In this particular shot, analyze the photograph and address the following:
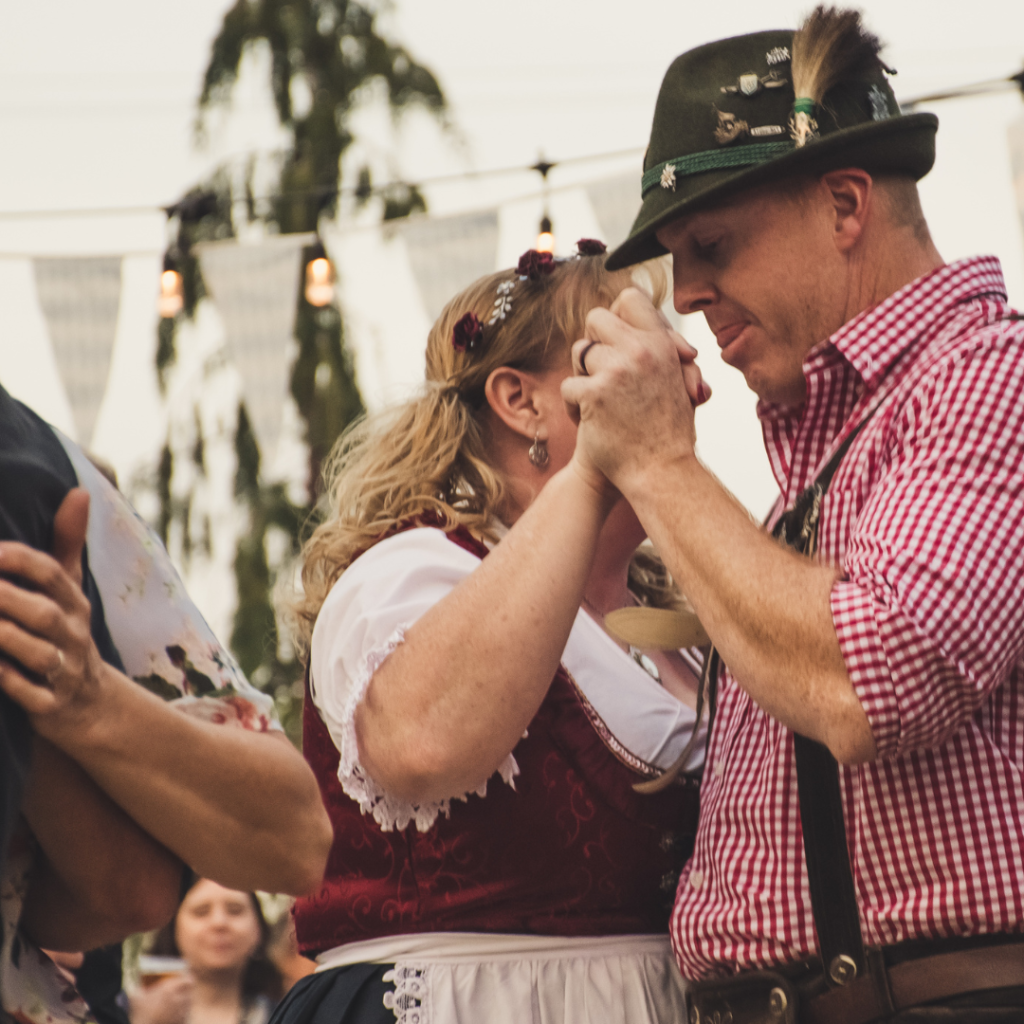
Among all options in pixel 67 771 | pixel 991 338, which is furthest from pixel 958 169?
pixel 67 771

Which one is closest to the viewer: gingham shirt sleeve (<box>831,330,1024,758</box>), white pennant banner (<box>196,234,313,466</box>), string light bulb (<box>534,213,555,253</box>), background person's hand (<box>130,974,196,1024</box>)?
gingham shirt sleeve (<box>831,330,1024,758</box>)

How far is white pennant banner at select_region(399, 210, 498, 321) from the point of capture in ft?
16.3

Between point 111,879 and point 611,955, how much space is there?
87cm

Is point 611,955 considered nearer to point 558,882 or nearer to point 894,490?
point 558,882

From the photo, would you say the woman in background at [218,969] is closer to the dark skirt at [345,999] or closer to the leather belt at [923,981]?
the dark skirt at [345,999]

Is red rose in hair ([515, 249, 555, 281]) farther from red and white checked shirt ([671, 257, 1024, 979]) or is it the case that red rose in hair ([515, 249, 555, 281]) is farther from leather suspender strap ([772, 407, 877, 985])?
leather suspender strap ([772, 407, 877, 985])

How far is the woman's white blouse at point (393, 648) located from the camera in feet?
5.43

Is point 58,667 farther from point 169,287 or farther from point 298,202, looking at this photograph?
point 298,202

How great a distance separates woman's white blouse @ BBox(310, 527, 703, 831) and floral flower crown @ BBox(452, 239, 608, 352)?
435 millimetres

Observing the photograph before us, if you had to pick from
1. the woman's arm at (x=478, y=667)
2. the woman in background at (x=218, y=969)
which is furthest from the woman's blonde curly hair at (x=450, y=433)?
the woman in background at (x=218, y=969)

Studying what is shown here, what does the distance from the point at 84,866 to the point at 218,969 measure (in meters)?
3.25

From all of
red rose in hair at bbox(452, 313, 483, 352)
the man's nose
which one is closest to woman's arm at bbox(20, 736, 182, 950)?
the man's nose

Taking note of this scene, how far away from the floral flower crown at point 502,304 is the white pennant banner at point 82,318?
3227 millimetres

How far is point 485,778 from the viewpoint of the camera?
161 cm
